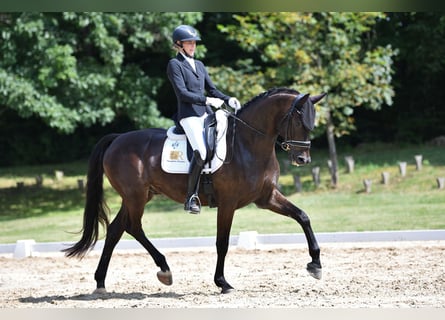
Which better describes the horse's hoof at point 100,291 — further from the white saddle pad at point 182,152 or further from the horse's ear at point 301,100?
the horse's ear at point 301,100

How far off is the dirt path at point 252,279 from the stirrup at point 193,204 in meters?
0.70

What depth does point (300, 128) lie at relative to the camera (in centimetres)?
671

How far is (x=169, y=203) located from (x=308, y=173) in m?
3.05

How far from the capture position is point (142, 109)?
15164mm

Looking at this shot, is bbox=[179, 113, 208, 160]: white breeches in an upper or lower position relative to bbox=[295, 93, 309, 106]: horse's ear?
lower

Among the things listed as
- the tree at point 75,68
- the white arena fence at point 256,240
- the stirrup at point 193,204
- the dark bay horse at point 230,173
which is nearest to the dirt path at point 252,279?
the white arena fence at point 256,240

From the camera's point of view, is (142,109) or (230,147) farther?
(142,109)

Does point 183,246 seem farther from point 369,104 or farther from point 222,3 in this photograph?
point 369,104

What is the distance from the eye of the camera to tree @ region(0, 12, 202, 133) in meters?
14.0

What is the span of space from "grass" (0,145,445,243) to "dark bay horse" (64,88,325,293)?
4.13 meters

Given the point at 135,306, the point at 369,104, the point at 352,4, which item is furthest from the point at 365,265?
the point at 369,104

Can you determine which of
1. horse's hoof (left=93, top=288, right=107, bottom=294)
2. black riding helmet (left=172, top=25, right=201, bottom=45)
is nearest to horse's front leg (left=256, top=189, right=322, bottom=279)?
black riding helmet (left=172, top=25, right=201, bottom=45)

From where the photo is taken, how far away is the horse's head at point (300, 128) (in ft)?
21.9

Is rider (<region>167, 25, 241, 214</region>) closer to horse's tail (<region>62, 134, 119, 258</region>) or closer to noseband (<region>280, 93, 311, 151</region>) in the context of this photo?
noseband (<region>280, 93, 311, 151</region>)
